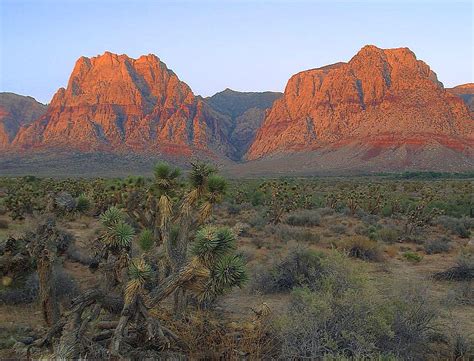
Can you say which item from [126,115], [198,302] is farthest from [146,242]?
[126,115]

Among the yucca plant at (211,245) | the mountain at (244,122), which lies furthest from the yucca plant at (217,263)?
the mountain at (244,122)

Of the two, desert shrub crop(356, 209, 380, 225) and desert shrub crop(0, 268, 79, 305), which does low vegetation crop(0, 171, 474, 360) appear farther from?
desert shrub crop(356, 209, 380, 225)

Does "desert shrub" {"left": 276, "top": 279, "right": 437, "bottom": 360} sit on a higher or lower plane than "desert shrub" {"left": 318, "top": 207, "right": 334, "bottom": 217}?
higher

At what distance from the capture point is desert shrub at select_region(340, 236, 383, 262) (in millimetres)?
15531

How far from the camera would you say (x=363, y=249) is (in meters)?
15.6

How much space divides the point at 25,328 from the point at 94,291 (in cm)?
257

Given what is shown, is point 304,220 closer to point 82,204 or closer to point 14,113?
point 82,204

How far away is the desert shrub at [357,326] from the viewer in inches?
248

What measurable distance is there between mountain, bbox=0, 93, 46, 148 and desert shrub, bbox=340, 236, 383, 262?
15648cm

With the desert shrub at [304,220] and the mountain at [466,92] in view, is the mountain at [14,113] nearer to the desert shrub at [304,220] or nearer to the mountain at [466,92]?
the desert shrub at [304,220]

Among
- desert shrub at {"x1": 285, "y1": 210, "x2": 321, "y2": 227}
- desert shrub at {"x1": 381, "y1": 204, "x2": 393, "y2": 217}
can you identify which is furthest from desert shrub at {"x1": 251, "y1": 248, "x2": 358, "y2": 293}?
desert shrub at {"x1": 381, "y1": 204, "x2": 393, "y2": 217}

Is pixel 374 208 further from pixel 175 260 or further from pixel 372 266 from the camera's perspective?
pixel 175 260

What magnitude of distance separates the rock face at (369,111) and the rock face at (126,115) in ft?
70.5

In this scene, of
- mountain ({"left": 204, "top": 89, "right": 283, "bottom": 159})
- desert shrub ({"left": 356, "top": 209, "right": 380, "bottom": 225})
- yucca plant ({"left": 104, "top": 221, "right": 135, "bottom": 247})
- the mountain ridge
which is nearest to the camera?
yucca plant ({"left": 104, "top": 221, "right": 135, "bottom": 247})
